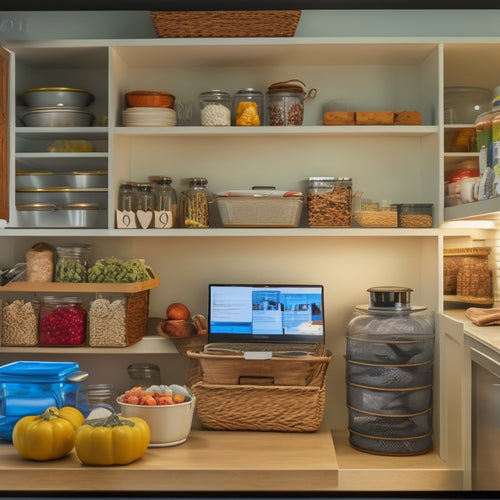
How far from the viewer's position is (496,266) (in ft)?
9.63

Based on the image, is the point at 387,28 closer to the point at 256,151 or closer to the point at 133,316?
the point at 256,151

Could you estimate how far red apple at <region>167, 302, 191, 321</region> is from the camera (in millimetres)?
2988

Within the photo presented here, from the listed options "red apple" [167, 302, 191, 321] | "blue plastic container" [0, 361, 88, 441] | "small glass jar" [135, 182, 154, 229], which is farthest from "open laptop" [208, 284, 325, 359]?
"blue plastic container" [0, 361, 88, 441]

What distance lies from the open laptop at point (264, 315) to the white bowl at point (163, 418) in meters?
0.64

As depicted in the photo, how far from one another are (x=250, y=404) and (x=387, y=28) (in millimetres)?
1650

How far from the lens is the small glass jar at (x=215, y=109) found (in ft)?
9.76

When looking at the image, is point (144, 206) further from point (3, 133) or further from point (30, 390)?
point (30, 390)

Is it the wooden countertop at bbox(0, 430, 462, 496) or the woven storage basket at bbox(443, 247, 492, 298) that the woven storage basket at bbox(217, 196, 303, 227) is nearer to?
the woven storage basket at bbox(443, 247, 492, 298)

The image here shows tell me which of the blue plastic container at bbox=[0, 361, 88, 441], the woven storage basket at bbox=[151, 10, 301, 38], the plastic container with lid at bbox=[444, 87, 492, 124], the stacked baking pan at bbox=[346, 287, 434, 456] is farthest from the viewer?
the plastic container with lid at bbox=[444, 87, 492, 124]

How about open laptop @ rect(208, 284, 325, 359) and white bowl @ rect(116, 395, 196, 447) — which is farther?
open laptop @ rect(208, 284, 325, 359)

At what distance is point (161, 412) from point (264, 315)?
795 millimetres

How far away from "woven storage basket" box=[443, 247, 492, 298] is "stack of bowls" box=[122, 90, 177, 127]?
4.26 feet

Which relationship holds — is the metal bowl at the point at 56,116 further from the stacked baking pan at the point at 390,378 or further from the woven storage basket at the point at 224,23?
the stacked baking pan at the point at 390,378

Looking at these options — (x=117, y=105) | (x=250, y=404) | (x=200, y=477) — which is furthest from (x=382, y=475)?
(x=117, y=105)
